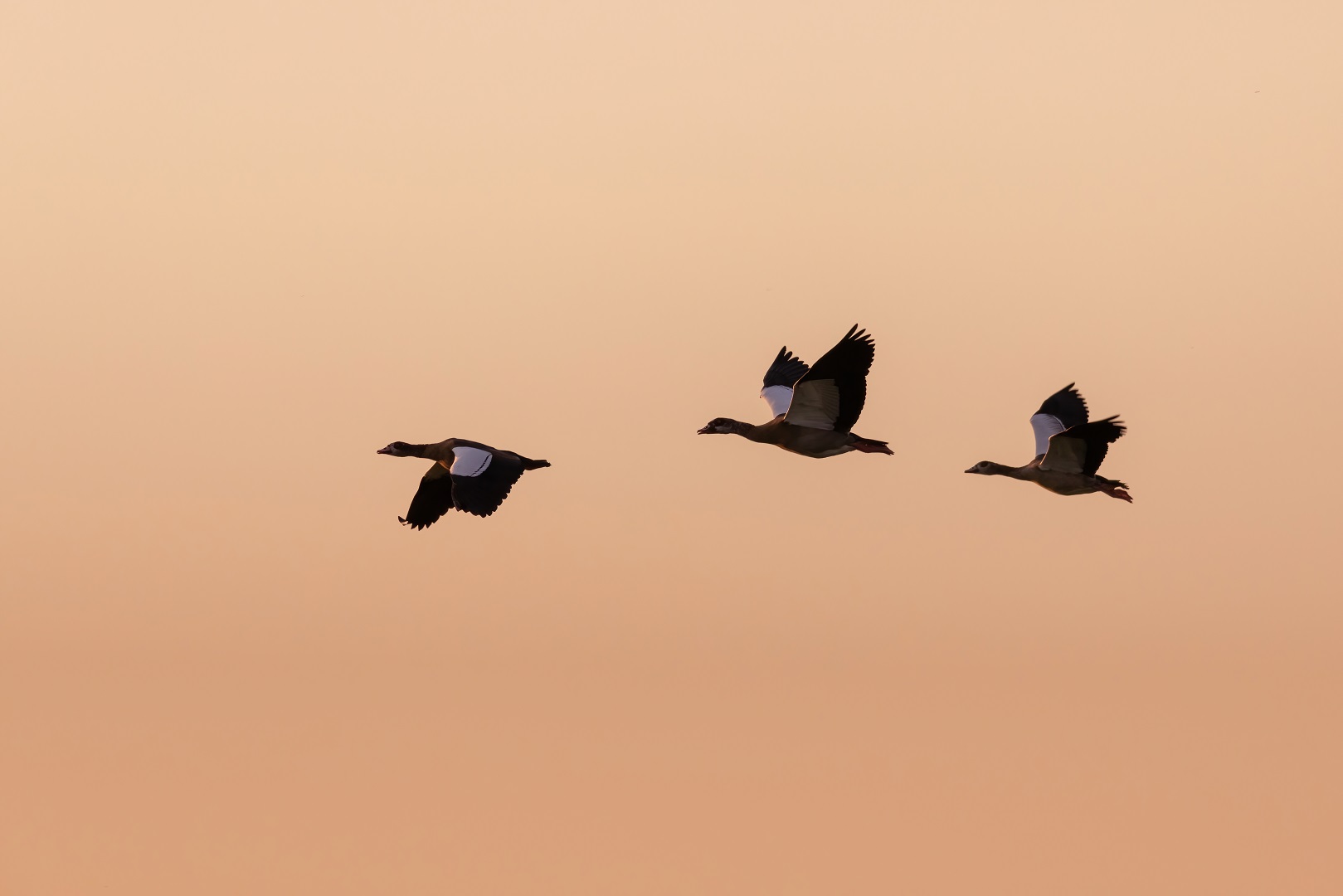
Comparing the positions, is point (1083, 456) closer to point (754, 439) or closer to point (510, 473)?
point (754, 439)

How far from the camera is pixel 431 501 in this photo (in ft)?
113

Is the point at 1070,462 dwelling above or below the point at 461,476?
above

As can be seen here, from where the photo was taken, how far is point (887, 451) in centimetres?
3192

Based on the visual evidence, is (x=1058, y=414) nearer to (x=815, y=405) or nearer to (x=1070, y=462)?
(x=1070, y=462)

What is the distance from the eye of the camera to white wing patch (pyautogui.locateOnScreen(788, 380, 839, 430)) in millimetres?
30519

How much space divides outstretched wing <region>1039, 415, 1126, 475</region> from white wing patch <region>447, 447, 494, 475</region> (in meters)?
10.9

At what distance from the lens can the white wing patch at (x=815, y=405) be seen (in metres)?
30.5

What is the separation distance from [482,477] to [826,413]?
6703mm

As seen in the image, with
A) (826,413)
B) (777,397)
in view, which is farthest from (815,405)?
(777,397)

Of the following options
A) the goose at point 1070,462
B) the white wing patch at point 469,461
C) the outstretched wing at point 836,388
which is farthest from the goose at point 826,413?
the white wing patch at point 469,461

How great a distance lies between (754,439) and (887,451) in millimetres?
2709

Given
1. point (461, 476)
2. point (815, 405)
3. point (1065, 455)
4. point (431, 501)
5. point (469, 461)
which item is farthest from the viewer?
point (431, 501)

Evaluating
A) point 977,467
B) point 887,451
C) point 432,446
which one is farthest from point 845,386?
point 432,446

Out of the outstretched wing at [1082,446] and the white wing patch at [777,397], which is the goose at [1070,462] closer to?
the outstretched wing at [1082,446]
